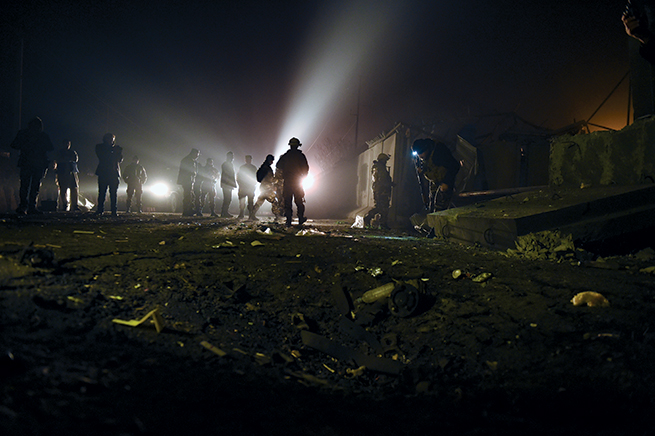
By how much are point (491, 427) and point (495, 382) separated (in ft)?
1.17

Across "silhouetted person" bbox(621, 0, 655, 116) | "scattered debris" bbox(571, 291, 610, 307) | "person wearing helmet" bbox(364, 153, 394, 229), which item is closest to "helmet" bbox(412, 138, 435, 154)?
"person wearing helmet" bbox(364, 153, 394, 229)

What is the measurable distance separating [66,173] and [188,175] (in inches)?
132

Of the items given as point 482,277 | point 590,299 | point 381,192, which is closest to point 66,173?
point 381,192

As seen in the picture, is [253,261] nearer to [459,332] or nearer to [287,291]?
[287,291]

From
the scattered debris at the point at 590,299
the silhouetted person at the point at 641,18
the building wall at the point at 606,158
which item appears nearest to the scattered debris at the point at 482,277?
the scattered debris at the point at 590,299

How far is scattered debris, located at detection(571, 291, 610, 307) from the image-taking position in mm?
2056

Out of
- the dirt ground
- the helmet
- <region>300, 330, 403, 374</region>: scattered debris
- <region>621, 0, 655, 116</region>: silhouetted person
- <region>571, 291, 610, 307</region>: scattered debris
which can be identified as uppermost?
<region>621, 0, 655, 116</region>: silhouetted person

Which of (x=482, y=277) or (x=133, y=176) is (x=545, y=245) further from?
(x=133, y=176)

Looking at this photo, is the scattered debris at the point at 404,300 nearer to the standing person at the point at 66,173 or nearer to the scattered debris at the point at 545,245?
the scattered debris at the point at 545,245

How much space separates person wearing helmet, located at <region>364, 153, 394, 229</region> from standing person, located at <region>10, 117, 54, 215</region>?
8.05 m

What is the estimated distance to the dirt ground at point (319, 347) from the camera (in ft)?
3.87

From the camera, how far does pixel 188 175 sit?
1013 centimetres

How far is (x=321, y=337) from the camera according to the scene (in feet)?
6.72

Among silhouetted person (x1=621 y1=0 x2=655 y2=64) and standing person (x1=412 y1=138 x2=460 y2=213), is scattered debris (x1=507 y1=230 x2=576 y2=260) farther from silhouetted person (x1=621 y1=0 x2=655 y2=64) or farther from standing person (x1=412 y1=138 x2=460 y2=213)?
standing person (x1=412 y1=138 x2=460 y2=213)
